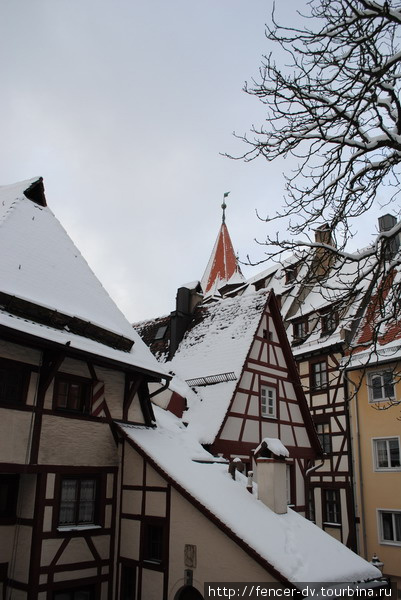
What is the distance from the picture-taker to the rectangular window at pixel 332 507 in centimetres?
2246

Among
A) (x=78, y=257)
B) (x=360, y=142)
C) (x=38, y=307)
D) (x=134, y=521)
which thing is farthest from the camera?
(x=78, y=257)

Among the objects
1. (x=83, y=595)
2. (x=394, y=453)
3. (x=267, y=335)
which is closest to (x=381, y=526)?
(x=394, y=453)

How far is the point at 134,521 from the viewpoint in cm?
1112

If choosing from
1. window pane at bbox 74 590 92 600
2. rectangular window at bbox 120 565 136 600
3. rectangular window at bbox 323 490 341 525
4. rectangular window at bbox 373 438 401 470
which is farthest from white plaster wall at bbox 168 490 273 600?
rectangular window at bbox 323 490 341 525

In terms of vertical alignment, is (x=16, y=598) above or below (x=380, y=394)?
below

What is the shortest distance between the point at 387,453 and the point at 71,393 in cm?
1447

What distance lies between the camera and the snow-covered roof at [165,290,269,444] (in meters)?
15.4

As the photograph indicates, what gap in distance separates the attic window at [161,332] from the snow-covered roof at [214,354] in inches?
54.1

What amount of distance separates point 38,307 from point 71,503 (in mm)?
4019

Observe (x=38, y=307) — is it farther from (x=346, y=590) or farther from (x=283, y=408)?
(x=283, y=408)

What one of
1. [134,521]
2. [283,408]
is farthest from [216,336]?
[134,521]

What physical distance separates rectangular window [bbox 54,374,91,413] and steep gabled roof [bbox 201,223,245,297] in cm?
2975

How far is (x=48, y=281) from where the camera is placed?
11445 mm

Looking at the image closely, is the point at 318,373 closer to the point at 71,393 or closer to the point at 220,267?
the point at 71,393
